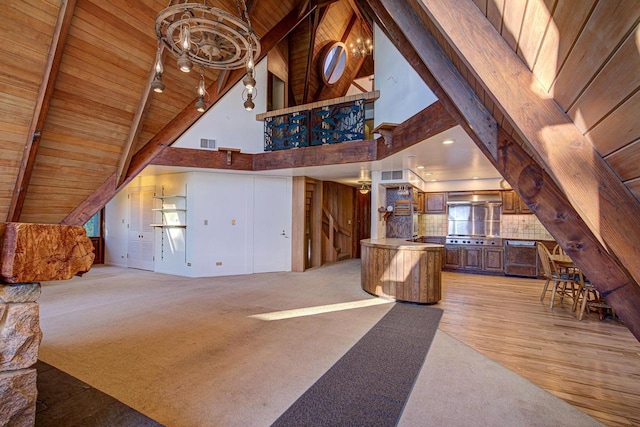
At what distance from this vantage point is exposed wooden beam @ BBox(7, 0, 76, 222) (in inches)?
126

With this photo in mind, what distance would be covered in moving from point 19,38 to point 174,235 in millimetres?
4765

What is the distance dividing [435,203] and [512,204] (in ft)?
5.86

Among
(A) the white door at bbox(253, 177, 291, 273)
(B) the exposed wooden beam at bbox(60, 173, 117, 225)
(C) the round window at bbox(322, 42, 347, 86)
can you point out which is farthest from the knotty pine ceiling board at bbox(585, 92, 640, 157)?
(C) the round window at bbox(322, 42, 347, 86)

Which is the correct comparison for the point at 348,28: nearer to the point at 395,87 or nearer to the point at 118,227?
the point at 395,87

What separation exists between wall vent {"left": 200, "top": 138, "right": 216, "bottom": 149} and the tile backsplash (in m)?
5.78

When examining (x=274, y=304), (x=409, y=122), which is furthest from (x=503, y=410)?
(x=409, y=122)

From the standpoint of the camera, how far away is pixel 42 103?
136 inches

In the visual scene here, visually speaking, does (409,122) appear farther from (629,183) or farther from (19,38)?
(19,38)

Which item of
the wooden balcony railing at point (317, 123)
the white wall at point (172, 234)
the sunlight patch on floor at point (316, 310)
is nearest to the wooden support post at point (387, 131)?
the wooden balcony railing at point (317, 123)

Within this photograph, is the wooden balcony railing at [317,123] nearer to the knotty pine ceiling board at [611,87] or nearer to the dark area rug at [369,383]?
the dark area rug at [369,383]

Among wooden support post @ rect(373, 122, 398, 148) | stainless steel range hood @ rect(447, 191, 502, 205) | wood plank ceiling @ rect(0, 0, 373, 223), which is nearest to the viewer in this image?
wood plank ceiling @ rect(0, 0, 373, 223)

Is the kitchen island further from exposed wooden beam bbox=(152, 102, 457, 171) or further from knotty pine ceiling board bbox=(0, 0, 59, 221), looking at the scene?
knotty pine ceiling board bbox=(0, 0, 59, 221)

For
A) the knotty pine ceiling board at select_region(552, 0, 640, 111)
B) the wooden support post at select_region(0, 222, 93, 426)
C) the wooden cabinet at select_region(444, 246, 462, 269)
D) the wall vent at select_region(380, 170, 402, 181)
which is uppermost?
the wall vent at select_region(380, 170, 402, 181)

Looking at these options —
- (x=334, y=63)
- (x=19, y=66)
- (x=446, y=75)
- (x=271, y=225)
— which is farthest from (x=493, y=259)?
(x=19, y=66)
